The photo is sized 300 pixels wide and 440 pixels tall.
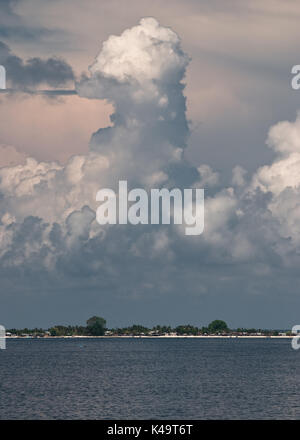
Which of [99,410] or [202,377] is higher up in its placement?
[202,377]

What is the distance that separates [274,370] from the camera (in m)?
198

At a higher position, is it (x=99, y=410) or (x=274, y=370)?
(x=274, y=370)

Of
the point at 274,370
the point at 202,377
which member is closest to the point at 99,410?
the point at 202,377

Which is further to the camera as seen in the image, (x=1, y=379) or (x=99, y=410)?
(x=1, y=379)

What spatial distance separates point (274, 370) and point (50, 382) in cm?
6657
